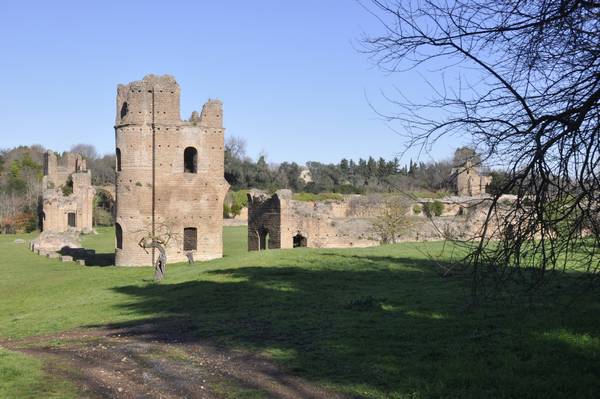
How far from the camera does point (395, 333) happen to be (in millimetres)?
10477

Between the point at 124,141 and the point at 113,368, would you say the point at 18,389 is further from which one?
the point at 124,141

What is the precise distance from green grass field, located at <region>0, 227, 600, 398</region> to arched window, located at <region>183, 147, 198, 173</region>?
37.7ft

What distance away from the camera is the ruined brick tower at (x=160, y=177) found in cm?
3184

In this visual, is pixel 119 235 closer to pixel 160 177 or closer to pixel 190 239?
pixel 190 239

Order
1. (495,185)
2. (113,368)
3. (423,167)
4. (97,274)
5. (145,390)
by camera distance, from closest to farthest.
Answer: (495,185), (423,167), (145,390), (113,368), (97,274)

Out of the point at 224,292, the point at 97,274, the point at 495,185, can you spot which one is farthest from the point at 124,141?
the point at 495,185

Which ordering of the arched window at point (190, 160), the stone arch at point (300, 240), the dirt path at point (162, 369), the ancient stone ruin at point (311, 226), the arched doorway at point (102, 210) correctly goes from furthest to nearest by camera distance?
1. the arched doorway at point (102, 210)
2. the stone arch at point (300, 240)
3. the arched window at point (190, 160)
4. the ancient stone ruin at point (311, 226)
5. the dirt path at point (162, 369)

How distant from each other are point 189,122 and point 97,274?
339 inches

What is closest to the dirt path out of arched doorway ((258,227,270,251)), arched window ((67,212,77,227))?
arched doorway ((258,227,270,251))

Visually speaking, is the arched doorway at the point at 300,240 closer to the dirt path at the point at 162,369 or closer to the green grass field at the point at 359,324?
the green grass field at the point at 359,324

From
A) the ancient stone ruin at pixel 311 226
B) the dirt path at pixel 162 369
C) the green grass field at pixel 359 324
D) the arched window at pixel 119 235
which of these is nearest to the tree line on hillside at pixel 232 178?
the ancient stone ruin at pixel 311 226

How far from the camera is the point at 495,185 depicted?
22.0 feet

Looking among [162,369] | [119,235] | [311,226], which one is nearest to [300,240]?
[311,226]

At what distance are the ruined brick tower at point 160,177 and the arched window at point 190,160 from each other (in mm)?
725
